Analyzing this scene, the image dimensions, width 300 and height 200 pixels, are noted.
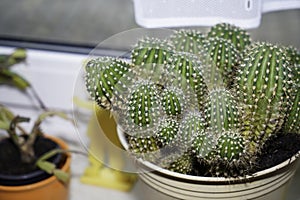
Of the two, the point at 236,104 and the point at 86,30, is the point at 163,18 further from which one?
the point at 86,30

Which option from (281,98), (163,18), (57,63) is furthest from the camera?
(57,63)

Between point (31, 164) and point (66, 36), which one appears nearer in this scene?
point (31, 164)

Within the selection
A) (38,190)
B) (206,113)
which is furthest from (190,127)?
(38,190)

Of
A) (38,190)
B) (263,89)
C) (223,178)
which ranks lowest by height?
(38,190)

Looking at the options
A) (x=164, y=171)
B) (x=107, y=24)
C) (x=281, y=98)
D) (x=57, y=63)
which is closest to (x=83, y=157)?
(x=57, y=63)

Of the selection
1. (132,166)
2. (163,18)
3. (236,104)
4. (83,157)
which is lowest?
(83,157)

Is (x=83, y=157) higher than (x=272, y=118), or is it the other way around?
(x=272, y=118)

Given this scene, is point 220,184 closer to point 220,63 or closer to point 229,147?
point 229,147
